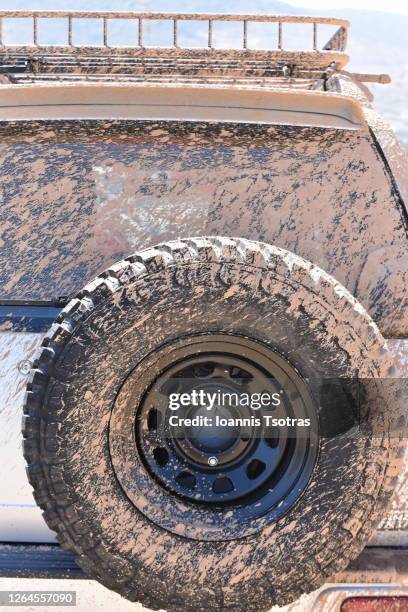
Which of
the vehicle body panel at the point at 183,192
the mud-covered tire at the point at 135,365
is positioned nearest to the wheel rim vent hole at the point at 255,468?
the mud-covered tire at the point at 135,365

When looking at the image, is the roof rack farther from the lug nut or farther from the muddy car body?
the lug nut

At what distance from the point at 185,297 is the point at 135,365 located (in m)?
0.20

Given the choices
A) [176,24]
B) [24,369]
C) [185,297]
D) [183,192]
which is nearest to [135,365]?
[185,297]

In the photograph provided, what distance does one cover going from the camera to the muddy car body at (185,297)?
196cm

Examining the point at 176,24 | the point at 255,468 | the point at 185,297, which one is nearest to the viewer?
the point at 185,297

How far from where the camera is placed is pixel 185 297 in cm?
195

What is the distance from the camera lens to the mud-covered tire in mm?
1950

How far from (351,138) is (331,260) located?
0.36 metres

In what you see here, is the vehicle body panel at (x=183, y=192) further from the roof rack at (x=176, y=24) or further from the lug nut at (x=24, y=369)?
the roof rack at (x=176, y=24)

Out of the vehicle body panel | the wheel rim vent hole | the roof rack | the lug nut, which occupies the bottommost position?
the wheel rim vent hole

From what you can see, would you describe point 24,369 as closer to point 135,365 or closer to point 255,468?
point 135,365

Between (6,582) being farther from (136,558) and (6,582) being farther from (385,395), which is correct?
(385,395)

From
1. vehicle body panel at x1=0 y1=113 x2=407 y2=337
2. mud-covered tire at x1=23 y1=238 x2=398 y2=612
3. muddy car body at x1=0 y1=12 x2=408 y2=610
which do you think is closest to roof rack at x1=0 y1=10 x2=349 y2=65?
muddy car body at x1=0 y1=12 x2=408 y2=610

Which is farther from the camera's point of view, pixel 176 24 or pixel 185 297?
pixel 176 24
